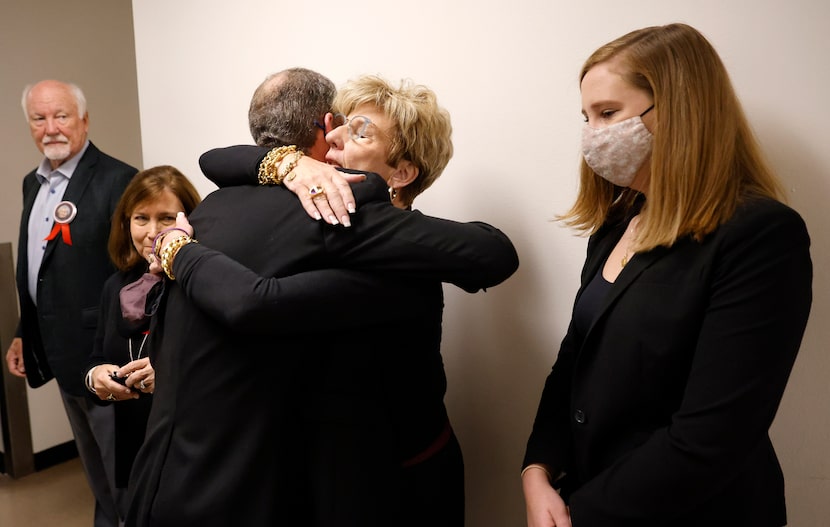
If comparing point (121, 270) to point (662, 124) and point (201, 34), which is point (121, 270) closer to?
point (201, 34)

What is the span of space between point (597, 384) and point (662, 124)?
17.9 inches

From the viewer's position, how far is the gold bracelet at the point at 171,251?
1250 millimetres

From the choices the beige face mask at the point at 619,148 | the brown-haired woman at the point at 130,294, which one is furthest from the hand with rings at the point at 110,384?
the beige face mask at the point at 619,148

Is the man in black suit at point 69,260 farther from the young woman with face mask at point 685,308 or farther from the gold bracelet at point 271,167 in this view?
the young woman with face mask at point 685,308

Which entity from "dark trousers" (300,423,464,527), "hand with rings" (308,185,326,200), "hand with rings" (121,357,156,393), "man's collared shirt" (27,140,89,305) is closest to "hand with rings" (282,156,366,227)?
"hand with rings" (308,185,326,200)

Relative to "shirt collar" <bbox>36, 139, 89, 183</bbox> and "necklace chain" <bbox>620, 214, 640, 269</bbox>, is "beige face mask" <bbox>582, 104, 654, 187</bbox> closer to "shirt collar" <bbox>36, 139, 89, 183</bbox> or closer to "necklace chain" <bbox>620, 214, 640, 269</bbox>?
"necklace chain" <bbox>620, 214, 640, 269</bbox>

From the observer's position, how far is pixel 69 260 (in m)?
2.46

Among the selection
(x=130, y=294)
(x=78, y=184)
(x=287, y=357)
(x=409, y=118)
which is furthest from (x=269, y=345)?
(x=78, y=184)

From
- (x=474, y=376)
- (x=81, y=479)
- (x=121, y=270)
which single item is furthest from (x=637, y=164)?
(x=81, y=479)

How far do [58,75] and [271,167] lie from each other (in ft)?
9.82

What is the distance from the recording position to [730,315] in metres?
0.95

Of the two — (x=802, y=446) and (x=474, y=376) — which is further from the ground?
(x=802, y=446)

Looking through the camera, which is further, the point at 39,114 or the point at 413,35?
the point at 39,114

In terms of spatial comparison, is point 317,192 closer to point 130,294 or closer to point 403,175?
point 403,175
